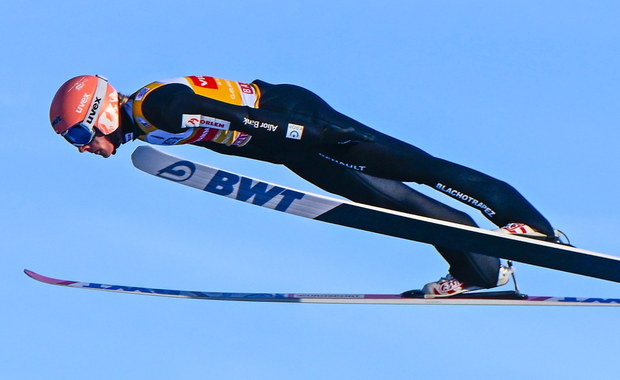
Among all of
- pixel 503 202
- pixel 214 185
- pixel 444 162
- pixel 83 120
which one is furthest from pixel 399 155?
pixel 83 120

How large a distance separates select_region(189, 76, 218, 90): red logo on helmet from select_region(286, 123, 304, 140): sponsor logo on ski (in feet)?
2.69

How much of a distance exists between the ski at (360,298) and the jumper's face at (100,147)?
2583mm

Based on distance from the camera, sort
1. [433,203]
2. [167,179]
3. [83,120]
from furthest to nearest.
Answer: [433,203], [83,120], [167,179]

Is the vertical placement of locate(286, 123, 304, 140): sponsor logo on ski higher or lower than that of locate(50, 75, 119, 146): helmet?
lower

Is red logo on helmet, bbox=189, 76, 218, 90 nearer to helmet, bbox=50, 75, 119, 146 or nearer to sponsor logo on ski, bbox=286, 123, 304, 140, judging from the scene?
helmet, bbox=50, 75, 119, 146

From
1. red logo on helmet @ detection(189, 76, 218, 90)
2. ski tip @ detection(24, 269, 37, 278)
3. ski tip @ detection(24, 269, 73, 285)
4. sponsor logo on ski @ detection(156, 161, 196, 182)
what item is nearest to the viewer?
sponsor logo on ski @ detection(156, 161, 196, 182)

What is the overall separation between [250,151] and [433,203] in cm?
176

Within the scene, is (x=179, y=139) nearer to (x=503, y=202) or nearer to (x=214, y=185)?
(x=214, y=185)

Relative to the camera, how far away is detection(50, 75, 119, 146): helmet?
28.7 feet

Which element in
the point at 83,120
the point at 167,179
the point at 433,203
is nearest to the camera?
the point at 167,179

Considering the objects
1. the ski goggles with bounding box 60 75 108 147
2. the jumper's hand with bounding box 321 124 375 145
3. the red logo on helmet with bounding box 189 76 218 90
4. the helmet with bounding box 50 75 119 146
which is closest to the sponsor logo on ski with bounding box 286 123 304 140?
the jumper's hand with bounding box 321 124 375 145

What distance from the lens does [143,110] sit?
866 cm

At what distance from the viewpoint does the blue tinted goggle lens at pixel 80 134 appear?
8758 millimetres

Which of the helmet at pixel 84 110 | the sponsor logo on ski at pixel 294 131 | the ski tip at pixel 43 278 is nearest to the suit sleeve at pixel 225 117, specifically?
the sponsor logo on ski at pixel 294 131
